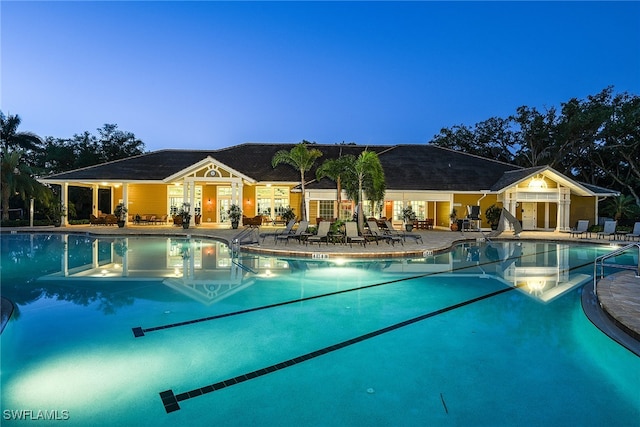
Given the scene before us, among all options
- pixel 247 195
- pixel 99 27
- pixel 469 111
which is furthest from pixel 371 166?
pixel 469 111

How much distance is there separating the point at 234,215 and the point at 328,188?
6.61 m

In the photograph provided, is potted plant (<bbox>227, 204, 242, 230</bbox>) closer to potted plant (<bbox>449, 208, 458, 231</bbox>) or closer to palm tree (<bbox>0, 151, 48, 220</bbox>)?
potted plant (<bbox>449, 208, 458, 231</bbox>)

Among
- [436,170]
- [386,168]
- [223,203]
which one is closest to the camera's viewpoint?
[386,168]

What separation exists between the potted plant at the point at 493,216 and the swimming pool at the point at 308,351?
15.7m

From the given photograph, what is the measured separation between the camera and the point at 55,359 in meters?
5.39

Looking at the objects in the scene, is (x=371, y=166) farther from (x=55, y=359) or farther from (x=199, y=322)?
(x=55, y=359)

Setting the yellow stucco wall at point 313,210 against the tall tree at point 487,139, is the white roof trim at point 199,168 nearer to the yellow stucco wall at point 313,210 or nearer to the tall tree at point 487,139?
the yellow stucco wall at point 313,210

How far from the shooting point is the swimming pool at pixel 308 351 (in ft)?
13.6

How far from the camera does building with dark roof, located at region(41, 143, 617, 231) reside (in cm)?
2608

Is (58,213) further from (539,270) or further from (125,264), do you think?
(539,270)

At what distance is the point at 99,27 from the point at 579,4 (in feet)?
126

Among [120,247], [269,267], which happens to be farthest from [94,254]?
[269,267]

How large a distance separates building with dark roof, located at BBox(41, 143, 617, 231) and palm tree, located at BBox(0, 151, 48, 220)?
2.24 m

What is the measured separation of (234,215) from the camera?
25953 mm
